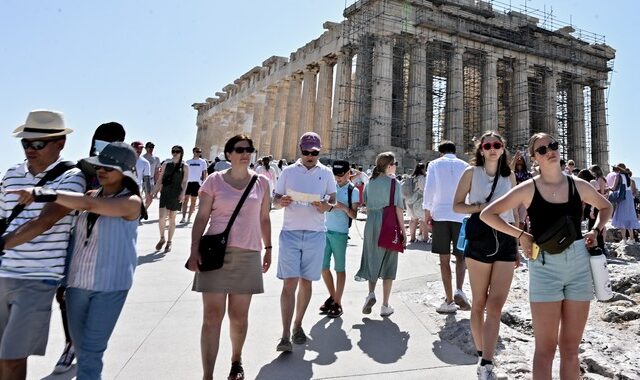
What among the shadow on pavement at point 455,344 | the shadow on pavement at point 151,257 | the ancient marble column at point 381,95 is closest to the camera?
the shadow on pavement at point 455,344

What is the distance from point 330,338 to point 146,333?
1.78 metres

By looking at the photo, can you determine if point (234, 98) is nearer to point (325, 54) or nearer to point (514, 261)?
point (325, 54)

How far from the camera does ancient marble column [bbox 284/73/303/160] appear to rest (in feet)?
120

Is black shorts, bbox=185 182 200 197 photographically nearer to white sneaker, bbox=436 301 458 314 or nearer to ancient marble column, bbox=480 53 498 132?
white sneaker, bbox=436 301 458 314

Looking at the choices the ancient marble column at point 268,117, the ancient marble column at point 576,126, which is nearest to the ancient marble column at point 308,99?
the ancient marble column at point 268,117

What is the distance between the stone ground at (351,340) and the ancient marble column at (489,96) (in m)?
25.9

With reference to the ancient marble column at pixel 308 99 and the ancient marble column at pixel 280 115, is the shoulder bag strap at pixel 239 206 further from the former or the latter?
the ancient marble column at pixel 280 115

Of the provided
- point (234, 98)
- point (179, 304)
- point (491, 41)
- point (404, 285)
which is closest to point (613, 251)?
point (404, 285)

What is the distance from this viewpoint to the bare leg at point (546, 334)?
2707 mm

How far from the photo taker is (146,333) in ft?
13.4

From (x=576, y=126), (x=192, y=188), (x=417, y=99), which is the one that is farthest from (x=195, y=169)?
(x=576, y=126)

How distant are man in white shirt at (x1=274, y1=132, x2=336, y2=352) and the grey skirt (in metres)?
0.73

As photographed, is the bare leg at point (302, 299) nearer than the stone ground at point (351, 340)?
No

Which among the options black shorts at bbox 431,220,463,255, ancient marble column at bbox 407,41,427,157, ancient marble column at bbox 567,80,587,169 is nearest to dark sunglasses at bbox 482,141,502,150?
black shorts at bbox 431,220,463,255
